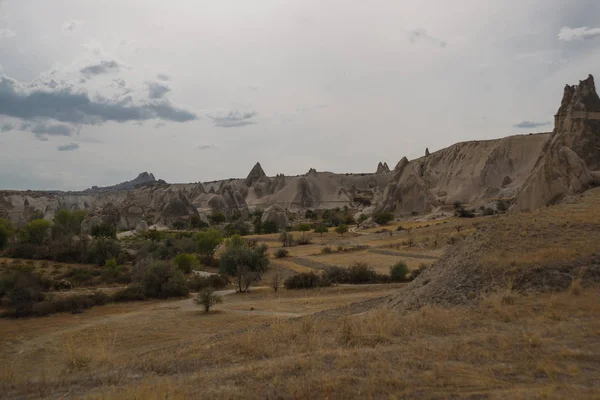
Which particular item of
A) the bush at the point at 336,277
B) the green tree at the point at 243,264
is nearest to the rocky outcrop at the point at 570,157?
the bush at the point at 336,277

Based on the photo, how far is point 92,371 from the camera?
660cm

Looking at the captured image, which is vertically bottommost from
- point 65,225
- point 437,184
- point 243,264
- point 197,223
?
point 243,264

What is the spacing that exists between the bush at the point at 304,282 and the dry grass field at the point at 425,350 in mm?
9261

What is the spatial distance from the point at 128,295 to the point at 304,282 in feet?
25.6

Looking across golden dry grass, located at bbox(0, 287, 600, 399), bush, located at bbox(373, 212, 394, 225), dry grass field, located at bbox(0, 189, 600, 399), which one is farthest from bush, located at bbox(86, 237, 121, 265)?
golden dry grass, located at bbox(0, 287, 600, 399)

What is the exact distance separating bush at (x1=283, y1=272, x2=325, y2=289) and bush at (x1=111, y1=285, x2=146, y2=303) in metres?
6.52

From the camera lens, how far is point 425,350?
584 centimetres

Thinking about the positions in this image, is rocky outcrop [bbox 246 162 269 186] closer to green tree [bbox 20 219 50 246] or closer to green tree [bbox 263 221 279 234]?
green tree [bbox 263 221 279 234]

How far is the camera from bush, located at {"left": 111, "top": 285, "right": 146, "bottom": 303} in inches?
824

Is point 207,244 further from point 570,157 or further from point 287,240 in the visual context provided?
point 570,157

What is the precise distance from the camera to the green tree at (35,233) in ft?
122

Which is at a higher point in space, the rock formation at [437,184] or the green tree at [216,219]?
the rock formation at [437,184]

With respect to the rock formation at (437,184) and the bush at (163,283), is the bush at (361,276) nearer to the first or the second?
the bush at (163,283)

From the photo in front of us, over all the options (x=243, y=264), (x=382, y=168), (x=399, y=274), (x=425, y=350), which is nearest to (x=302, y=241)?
(x=243, y=264)
